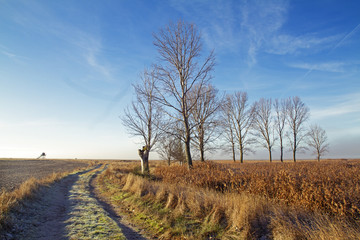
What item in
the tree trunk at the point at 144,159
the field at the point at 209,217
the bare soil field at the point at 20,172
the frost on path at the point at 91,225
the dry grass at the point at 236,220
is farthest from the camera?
the tree trunk at the point at 144,159

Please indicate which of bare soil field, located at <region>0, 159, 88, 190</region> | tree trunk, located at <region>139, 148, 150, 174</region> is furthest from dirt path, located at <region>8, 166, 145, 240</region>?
tree trunk, located at <region>139, 148, 150, 174</region>

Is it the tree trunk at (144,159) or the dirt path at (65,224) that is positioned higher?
the tree trunk at (144,159)

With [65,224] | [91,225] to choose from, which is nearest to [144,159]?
[65,224]

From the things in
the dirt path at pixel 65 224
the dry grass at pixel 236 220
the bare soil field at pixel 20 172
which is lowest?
the bare soil field at pixel 20 172

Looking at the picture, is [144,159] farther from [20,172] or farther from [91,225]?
[20,172]

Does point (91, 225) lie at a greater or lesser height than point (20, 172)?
greater

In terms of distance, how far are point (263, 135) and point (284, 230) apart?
33.5 m

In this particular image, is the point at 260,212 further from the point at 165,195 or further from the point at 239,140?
the point at 239,140

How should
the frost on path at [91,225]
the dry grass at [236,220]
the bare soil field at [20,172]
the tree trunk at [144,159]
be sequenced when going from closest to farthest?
the dry grass at [236,220], the frost on path at [91,225], the bare soil field at [20,172], the tree trunk at [144,159]

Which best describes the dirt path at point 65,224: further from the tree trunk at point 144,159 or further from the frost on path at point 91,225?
the tree trunk at point 144,159

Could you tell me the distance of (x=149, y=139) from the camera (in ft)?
65.9

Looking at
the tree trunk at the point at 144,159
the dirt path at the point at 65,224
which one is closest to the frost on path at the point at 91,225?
the dirt path at the point at 65,224

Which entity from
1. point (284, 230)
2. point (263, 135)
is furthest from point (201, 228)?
point (263, 135)

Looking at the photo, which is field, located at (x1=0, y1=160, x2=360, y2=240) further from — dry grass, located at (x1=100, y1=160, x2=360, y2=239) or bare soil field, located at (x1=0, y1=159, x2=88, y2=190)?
bare soil field, located at (x1=0, y1=159, x2=88, y2=190)
